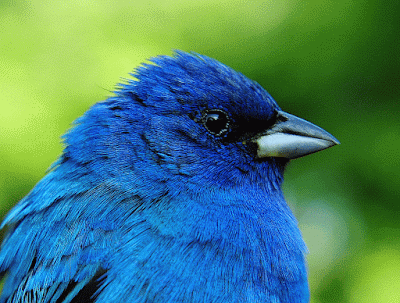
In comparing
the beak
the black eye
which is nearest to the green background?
the beak

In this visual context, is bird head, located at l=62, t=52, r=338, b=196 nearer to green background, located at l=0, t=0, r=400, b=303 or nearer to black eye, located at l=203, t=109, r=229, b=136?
black eye, located at l=203, t=109, r=229, b=136

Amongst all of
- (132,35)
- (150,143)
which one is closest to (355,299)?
(150,143)

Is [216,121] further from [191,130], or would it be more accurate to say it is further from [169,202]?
[169,202]

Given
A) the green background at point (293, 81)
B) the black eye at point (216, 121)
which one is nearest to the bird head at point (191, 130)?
the black eye at point (216, 121)

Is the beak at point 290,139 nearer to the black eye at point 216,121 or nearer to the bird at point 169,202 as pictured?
the bird at point 169,202

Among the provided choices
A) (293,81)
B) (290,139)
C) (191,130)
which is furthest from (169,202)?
(293,81)

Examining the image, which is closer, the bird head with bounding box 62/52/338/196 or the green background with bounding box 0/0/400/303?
the bird head with bounding box 62/52/338/196

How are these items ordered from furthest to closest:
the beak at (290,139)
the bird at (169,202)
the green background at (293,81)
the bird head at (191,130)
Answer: the green background at (293,81) → the beak at (290,139) → the bird head at (191,130) → the bird at (169,202)

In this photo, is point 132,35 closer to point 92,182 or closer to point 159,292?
point 92,182
